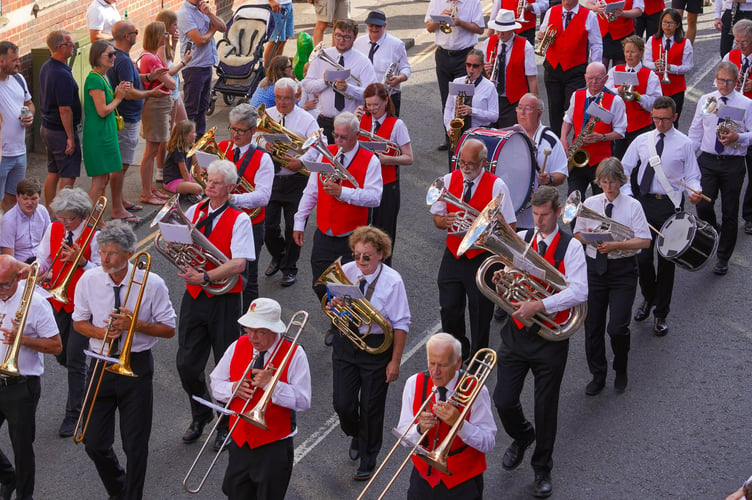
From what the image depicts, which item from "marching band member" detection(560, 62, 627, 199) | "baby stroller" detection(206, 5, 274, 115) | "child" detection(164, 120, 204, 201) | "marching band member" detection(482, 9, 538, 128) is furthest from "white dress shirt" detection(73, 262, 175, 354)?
"baby stroller" detection(206, 5, 274, 115)

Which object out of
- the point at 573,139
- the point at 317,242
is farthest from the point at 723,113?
the point at 317,242

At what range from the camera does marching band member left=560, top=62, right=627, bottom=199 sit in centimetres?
1104

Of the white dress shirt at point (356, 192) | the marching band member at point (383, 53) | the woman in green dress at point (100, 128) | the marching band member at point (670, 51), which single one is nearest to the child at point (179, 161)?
the woman in green dress at point (100, 128)

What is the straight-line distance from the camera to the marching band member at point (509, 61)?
12.3 m

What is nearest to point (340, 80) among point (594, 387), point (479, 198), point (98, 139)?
point (98, 139)

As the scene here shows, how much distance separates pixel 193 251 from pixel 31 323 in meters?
1.29

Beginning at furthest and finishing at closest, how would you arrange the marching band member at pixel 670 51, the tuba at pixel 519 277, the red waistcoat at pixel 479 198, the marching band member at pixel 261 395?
1. the marching band member at pixel 670 51
2. the red waistcoat at pixel 479 198
3. the tuba at pixel 519 277
4. the marching band member at pixel 261 395

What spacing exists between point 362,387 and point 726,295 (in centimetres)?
443

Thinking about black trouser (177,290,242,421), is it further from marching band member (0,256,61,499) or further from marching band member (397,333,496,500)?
marching band member (397,333,496,500)

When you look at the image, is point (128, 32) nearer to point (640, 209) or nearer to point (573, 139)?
point (573, 139)

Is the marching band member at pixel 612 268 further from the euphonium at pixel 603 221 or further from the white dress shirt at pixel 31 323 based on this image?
the white dress shirt at pixel 31 323

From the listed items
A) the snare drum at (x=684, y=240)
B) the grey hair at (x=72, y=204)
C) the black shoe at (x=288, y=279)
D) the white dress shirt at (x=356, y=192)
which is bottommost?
the black shoe at (x=288, y=279)

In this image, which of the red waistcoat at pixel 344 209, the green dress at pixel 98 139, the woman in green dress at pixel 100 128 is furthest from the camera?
the green dress at pixel 98 139

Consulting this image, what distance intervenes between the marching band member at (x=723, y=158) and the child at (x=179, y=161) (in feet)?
16.4
